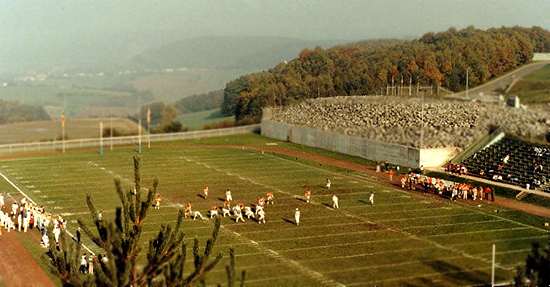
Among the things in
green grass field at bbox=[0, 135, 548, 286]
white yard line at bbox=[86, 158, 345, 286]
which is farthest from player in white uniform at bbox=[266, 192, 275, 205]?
white yard line at bbox=[86, 158, 345, 286]

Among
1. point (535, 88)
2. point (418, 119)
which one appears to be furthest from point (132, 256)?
point (535, 88)

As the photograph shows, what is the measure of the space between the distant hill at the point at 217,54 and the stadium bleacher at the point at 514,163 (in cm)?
8890

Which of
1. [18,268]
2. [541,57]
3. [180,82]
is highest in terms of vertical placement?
[541,57]

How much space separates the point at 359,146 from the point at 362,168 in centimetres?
585

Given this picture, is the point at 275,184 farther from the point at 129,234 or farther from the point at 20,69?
the point at 20,69

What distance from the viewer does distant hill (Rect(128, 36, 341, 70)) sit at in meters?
140

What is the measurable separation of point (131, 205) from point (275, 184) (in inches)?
1378

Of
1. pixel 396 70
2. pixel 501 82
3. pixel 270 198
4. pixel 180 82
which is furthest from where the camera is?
pixel 180 82

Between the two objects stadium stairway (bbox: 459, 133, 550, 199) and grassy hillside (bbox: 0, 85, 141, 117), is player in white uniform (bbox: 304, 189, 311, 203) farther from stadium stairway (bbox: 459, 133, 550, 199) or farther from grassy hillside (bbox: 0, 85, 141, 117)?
grassy hillside (bbox: 0, 85, 141, 117)

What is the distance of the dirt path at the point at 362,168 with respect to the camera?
129 ft

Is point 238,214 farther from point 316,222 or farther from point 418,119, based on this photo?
point 418,119

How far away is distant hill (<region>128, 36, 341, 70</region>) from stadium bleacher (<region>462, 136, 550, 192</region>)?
88.9 metres

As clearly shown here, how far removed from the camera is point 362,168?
53781 millimetres

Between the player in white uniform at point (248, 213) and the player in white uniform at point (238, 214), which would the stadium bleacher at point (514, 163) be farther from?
the player in white uniform at point (238, 214)
